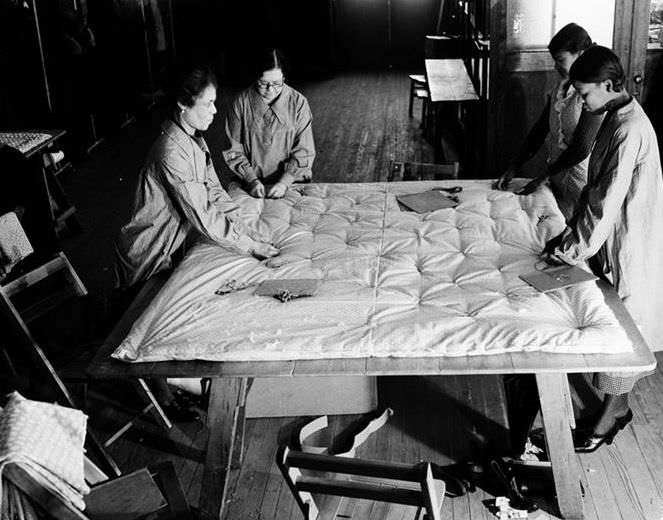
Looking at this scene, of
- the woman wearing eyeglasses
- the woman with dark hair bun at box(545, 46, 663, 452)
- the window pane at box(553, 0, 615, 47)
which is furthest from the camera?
the window pane at box(553, 0, 615, 47)

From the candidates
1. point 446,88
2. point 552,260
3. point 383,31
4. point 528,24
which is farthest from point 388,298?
point 383,31

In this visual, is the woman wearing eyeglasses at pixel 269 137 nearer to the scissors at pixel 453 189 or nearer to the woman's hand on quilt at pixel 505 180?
the scissors at pixel 453 189

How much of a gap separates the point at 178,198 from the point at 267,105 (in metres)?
1.09

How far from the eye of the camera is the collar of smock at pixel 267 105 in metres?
4.20

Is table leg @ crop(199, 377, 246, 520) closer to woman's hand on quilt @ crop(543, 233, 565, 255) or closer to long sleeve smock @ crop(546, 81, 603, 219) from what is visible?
woman's hand on quilt @ crop(543, 233, 565, 255)

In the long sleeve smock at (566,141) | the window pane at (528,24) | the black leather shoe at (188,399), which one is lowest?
the black leather shoe at (188,399)

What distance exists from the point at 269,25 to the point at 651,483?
33.0 ft

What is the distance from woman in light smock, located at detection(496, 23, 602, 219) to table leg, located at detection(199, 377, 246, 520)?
5.94 ft

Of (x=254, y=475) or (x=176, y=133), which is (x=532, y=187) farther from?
(x=254, y=475)

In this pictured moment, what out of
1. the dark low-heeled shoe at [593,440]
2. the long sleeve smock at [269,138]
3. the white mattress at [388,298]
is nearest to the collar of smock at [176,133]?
the white mattress at [388,298]

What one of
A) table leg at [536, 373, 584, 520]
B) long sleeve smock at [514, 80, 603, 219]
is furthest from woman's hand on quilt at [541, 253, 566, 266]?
long sleeve smock at [514, 80, 603, 219]

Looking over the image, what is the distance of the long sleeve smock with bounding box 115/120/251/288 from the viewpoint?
10.9ft

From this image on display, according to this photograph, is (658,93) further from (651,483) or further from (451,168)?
(651,483)

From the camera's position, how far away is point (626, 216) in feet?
10.2
